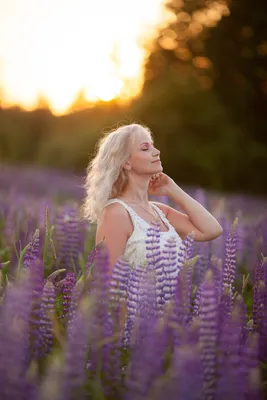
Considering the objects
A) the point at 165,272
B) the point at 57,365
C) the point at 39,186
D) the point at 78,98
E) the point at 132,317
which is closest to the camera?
the point at 57,365

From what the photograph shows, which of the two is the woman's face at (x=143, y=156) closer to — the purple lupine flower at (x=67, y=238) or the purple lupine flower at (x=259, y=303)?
the purple lupine flower at (x=67, y=238)

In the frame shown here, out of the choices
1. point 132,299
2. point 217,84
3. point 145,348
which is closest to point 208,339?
point 145,348

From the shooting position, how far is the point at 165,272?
2490mm

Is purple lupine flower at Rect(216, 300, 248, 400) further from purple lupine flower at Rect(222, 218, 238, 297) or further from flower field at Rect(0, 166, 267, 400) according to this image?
purple lupine flower at Rect(222, 218, 238, 297)

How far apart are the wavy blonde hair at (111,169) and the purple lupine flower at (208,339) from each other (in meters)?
1.74

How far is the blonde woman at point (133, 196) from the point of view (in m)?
3.15

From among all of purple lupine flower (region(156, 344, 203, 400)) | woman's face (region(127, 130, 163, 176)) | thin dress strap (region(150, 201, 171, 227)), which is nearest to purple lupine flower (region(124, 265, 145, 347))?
purple lupine flower (region(156, 344, 203, 400))

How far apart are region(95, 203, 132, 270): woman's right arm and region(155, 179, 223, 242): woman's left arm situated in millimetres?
518

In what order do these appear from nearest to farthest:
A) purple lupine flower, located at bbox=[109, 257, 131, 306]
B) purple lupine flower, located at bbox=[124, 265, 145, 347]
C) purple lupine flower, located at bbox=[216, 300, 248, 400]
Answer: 1. purple lupine flower, located at bbox=[216, 300, 248, 400]
2. purple lupine flower, located at bbox=[124, 265, 145, 347]
3. purple lupine flower, located at bbox=[109, 257, 131, 306]

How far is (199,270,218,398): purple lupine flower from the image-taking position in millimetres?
1602

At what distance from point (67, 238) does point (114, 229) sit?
2.51 ft

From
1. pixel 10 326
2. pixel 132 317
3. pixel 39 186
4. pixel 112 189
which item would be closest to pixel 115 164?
pixel 112 189

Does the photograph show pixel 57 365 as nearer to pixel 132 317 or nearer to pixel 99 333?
pixel 99 333

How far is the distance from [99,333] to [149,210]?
1.73 metres
